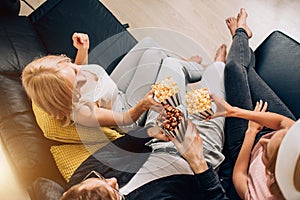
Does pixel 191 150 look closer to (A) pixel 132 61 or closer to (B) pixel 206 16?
(A) pixel 132 61

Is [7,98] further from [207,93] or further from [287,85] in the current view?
[287,85]

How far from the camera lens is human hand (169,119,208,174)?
126cm

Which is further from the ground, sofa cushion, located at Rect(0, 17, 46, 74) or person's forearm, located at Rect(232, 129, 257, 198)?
sofa cushion, located at Rect(0, 17, 46, 74)

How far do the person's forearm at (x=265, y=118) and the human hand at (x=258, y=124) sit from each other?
0.06ft

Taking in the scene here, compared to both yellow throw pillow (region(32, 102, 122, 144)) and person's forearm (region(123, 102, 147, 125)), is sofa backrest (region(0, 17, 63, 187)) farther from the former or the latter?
person's forearm (region(123, 102, 147, 125))

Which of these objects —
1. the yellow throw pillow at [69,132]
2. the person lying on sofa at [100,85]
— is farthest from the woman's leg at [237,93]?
the yellow throw pillow at [69,132]

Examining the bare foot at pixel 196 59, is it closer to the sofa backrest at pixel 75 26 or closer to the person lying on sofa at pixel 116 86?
the person lying on sofa at pixel 116 86

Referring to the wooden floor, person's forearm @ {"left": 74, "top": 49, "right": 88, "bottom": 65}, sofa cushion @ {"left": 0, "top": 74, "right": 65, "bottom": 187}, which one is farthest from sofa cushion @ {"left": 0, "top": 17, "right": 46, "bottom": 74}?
the wooden floor

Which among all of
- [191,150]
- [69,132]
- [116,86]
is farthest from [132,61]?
[191,150]

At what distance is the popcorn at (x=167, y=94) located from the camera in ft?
4.23

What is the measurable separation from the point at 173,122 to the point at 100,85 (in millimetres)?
341

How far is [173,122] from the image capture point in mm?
1235

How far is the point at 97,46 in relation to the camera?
180cm

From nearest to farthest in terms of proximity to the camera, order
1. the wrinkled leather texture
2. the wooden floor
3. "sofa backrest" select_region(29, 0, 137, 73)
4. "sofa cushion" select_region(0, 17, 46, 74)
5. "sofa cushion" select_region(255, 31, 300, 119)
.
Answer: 1. the wrinkled leather texture
2. "sofa cushion" select_region(255, 31, 300, 119)
3. "sofa cushion" select_region(0, 17, 46, 74)
4. "sofa backrest" select_region(29, 0, 137, 73)
5. the wooden floor
